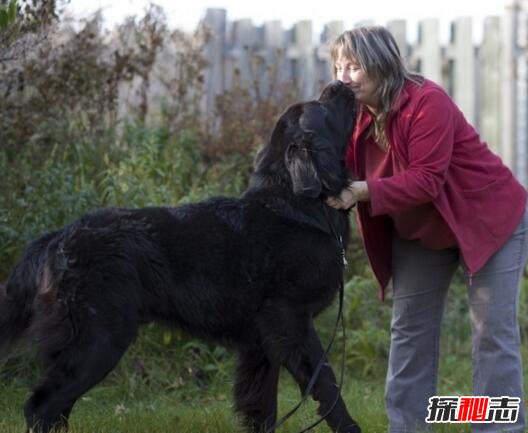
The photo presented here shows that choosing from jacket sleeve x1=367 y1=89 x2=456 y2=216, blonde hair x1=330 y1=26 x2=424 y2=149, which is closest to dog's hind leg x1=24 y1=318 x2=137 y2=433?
jacket sleeve x1=367 y1=89 x2=456 y2=216

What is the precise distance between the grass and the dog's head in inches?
51.2

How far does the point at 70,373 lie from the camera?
13.8 feet

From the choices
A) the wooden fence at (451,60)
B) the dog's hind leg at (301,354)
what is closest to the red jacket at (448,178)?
the dog's hind leg at (301,354)

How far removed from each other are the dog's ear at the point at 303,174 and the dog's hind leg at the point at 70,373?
40.9 inches

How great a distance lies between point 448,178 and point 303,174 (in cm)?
69

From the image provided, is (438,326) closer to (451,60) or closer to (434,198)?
(434,198)

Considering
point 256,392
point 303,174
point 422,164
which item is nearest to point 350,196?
point 303,174

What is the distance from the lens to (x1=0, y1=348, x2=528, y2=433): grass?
4887 mm

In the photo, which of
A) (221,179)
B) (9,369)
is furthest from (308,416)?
(221,179)

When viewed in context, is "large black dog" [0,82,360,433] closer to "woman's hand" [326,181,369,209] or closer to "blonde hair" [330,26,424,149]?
"woman's hand" [326,181,369,209]

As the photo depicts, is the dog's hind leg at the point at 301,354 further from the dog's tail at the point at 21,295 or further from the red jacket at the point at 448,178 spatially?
Answer: the dog's tail at the point at 21,295

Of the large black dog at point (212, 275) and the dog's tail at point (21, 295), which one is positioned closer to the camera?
the large black dog at point (212, 275)

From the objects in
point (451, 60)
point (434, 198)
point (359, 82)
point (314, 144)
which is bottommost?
point (434, 198)

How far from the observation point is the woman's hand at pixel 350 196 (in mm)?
4418
